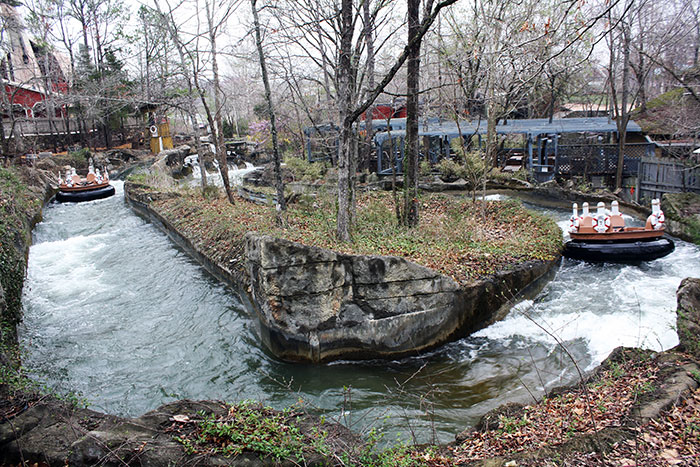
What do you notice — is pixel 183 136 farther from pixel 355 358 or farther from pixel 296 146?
pixel 355 358

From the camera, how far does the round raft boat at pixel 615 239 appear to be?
10969 mm

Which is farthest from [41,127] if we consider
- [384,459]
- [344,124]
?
[384,459]

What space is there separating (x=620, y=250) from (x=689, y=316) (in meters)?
5.59

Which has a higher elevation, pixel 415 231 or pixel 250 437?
pixel 415 231

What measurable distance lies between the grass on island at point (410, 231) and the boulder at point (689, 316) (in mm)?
3231

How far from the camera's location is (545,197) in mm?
18359

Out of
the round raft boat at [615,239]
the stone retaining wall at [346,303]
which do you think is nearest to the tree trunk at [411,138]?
the stone retaining wall at [346,303]

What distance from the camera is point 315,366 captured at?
7.85m

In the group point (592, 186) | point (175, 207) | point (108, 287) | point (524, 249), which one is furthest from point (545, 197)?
point (108, 287)

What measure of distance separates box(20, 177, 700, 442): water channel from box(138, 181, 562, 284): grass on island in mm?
1072

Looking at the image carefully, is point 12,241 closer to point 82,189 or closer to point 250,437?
point 250,437

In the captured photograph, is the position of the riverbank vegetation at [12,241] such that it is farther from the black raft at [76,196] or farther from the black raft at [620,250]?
the black raft at [620,250]

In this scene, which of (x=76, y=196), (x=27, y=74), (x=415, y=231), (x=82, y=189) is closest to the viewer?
(x=415, y=231)

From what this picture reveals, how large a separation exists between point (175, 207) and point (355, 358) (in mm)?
12219
